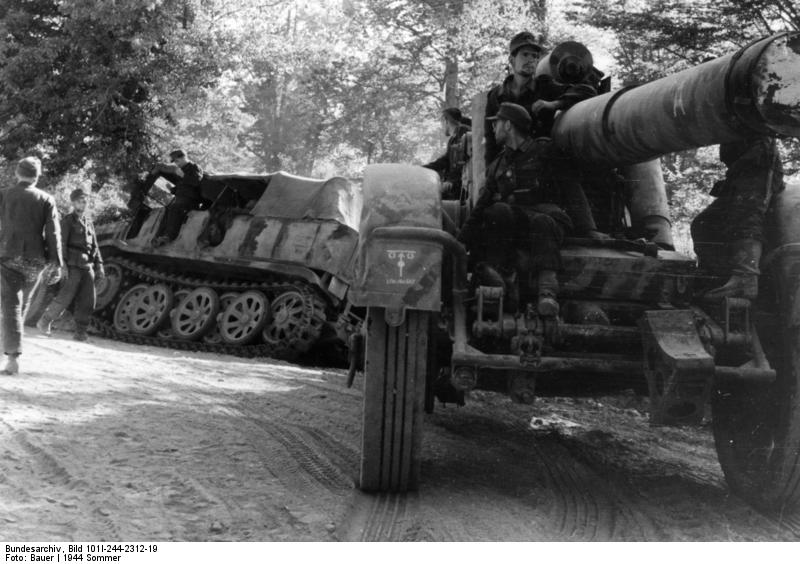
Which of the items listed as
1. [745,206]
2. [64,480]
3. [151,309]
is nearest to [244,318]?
[151,309]

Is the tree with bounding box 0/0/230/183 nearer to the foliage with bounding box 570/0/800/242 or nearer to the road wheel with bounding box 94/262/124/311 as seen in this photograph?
the road wheel with bounding box 94/262/124/311

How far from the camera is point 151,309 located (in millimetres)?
12977

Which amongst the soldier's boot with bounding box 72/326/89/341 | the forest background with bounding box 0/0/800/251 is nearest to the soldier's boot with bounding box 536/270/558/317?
the forest background with bounding box 0/0/800/251

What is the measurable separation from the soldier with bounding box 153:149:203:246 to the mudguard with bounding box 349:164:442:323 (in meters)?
8.63

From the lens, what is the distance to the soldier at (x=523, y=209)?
15.3ft

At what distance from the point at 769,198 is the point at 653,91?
109 centimetres

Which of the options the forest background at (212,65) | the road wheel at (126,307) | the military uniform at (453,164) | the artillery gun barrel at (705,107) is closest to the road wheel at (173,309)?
the road wheel at (126,307)

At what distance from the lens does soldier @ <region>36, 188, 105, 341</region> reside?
1027 cm

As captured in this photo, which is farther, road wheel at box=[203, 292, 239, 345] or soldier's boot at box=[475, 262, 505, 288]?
road wheel at box=[203, 292, 239, 345]

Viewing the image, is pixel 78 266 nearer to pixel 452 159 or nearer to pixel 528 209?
pixel 452 159

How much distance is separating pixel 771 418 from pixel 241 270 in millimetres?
8655

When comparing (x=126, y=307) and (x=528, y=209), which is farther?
(x=126, y=307)

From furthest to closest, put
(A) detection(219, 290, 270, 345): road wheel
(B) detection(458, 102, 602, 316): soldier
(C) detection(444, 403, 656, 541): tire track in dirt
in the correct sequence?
(A) detection(219, 290, 270, 345): road wheel, (B) detection(458, 102, 602, 316): soldier, (C) detection(444, 403, 656, 541): tire track in dirt

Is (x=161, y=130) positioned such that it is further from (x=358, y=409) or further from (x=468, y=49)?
(x=358, y=409)
